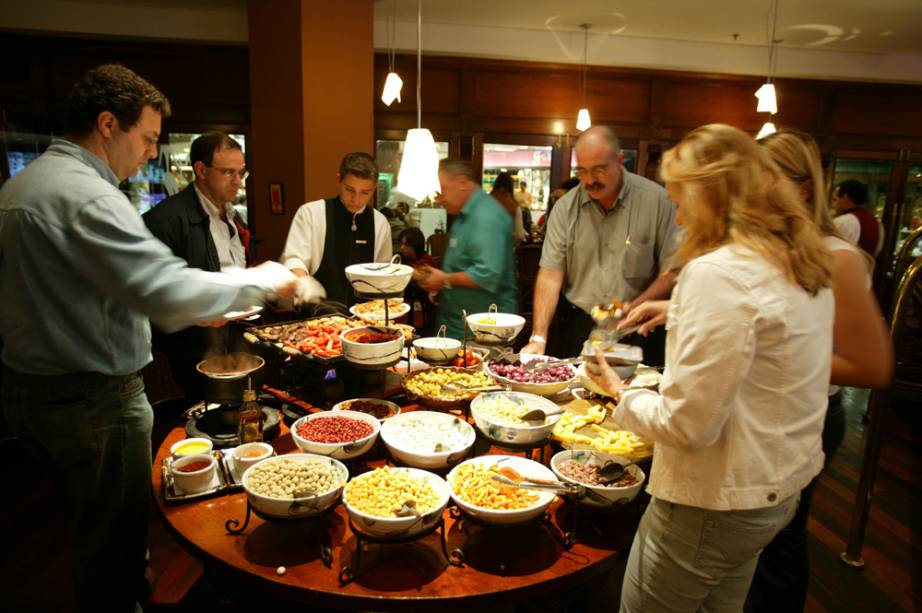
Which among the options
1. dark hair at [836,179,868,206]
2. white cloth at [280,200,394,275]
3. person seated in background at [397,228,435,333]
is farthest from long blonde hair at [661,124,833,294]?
dark hair at [836,179,868,206]

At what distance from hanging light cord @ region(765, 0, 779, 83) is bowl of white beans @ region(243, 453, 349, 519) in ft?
21.0

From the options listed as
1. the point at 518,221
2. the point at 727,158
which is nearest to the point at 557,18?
the point at 518,221

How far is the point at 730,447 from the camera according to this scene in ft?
4.13

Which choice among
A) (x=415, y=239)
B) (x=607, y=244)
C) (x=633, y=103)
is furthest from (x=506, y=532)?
(x=633, y=103)

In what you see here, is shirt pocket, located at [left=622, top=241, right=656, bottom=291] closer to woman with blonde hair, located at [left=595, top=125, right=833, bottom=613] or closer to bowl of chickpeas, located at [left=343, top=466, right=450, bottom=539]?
woman with blonde hair, located at [left=595, top=125, right=833, bottom=613]

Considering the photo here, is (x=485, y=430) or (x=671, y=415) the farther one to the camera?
(x=485, y=430)

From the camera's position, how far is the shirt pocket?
10.0 ft

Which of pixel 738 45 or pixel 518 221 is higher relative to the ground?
pixel 738 45

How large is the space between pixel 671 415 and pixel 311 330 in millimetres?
1635

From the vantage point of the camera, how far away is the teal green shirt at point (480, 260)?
308cm

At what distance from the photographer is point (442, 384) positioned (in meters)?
2.11

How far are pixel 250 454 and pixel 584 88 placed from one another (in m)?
6.72

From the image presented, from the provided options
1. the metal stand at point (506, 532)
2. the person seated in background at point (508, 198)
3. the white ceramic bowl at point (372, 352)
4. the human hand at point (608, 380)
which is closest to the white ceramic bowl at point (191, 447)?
the white ceramic bowl at point (372, 352)

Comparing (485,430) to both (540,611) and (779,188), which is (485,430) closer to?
(540,611)
